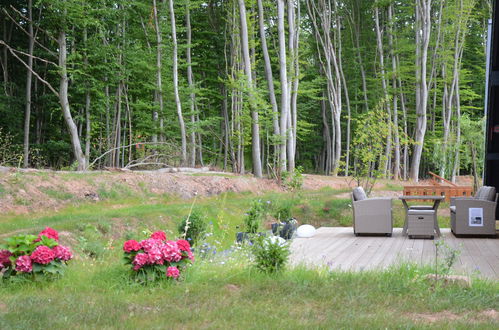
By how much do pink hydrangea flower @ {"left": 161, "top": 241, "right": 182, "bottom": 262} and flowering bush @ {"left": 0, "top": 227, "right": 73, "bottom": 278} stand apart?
911 millimetres

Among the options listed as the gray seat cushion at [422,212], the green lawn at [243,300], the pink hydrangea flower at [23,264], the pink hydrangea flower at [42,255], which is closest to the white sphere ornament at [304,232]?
the gray seat cushion at [422,212]

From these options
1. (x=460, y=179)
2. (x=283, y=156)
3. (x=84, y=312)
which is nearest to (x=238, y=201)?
(x=283, y=156)

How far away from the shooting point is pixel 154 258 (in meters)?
4.26

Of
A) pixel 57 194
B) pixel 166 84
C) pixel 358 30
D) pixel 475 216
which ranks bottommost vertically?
pixel 475 216

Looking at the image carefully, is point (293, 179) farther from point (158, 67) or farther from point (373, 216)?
point (373, 216)

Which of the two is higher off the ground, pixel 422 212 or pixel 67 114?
pixel 67 114

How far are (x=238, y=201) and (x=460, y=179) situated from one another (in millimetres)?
17997

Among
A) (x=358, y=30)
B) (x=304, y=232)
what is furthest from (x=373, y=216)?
(x=358, y=30)

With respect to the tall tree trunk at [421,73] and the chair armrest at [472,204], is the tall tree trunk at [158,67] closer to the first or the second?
the tall tree trunk at [421,73]

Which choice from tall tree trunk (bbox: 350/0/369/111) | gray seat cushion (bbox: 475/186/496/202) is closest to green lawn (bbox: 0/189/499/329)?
gray seat cushion (bbox: 475/186/496/202)

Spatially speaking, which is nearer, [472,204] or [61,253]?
[61,253]

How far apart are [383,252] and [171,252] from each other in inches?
143

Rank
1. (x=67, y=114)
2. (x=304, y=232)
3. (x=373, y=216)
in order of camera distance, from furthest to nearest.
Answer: (x=67, y=114), (x=373, y=216), (x=304, y=232)

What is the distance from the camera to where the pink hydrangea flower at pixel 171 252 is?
432 cm
